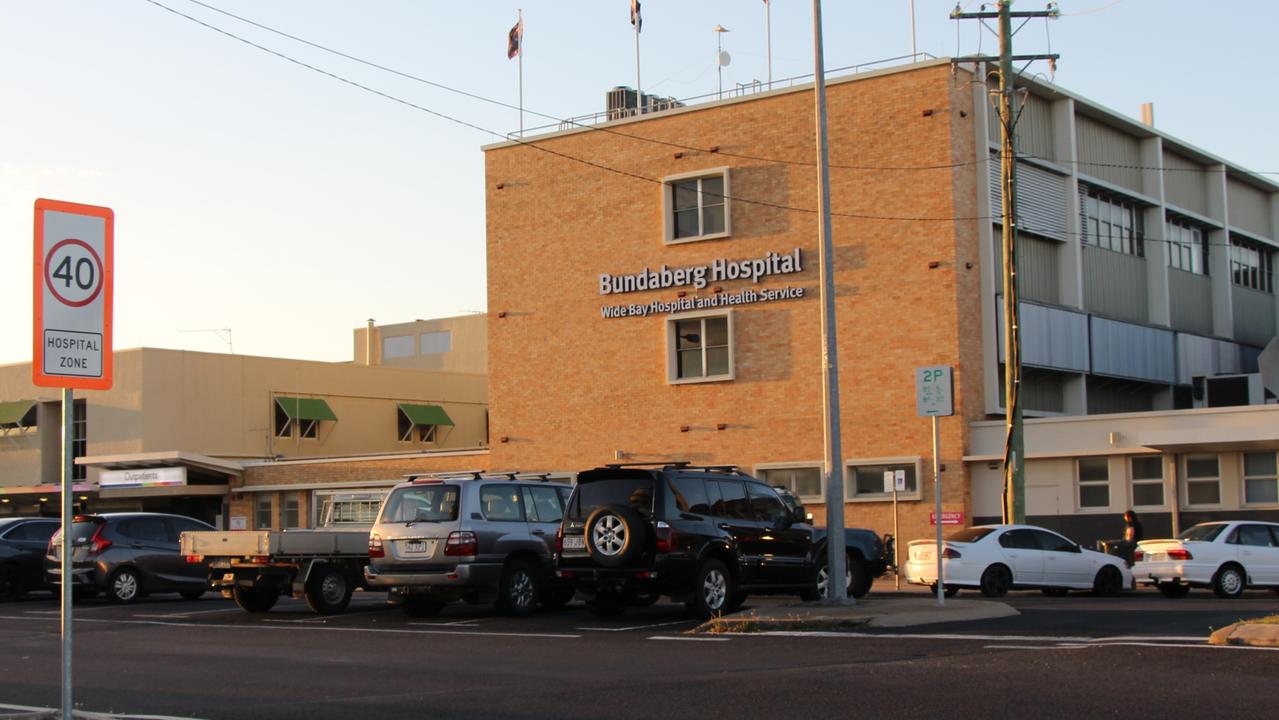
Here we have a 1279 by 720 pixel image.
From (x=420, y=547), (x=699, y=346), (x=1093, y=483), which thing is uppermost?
(x=699, y=346)

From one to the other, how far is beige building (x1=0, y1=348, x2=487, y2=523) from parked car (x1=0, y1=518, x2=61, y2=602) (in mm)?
14776

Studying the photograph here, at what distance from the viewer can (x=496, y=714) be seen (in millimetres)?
10680

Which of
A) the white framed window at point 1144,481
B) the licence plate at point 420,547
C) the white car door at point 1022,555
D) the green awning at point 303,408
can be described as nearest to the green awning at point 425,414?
the green awning at point 303,408

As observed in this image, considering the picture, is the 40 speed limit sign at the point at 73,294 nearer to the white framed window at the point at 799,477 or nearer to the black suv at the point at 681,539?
the black suv at the point at 681,539

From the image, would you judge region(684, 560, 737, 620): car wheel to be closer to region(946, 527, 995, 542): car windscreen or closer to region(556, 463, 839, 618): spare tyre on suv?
region(556, 463, 839, 618): spare tyre on suv

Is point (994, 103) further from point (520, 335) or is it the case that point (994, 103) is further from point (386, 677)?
point (386, 677)

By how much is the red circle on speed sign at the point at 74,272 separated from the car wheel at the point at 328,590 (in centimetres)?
1308

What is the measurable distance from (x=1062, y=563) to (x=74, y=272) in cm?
2066

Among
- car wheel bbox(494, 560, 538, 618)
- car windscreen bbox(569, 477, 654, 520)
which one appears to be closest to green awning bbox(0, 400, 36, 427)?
car wheel bbox(494, 560, 538, 618)

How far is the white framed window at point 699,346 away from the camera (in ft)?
123

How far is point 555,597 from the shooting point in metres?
22.0

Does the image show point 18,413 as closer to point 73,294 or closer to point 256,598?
point 256,598

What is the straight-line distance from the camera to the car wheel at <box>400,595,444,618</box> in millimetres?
21291

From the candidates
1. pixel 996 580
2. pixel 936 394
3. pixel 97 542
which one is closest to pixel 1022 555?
pixel 996 580
